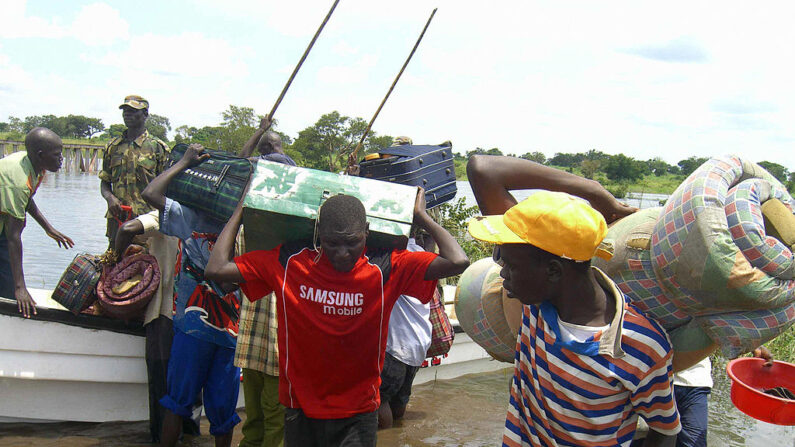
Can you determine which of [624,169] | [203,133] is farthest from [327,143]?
[624,169]

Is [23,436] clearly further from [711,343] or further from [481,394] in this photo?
[711,343]

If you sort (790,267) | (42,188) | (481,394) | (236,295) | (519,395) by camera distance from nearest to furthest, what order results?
1. (790,267)
2. (519,395)
3. (236,295)
4. (481,394)
5. (42,188)

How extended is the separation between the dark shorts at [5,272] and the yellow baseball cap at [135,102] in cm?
146

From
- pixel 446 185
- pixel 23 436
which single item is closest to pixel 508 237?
pixel 446 185

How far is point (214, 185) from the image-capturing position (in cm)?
359

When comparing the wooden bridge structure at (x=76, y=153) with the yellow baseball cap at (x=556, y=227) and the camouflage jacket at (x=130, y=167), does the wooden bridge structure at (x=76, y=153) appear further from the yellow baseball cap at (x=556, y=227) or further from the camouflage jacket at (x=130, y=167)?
the yellow baseball cap at (x=556, y=227)

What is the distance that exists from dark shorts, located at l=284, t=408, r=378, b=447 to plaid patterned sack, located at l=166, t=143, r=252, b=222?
122cm

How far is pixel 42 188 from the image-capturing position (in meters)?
26.1

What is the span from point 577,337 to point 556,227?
14.2 inches

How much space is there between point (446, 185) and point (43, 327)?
3.03 meters

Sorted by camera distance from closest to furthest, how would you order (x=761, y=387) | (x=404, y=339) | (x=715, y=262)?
(x=715, y=262), (x=761, y=387), (x=404, y=339)

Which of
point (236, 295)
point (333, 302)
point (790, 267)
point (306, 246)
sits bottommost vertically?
point (236, 295)

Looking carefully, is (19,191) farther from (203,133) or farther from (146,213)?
(203,133)

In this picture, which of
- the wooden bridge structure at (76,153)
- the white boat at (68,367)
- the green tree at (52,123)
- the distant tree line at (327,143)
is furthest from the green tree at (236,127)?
the green tree at (52,123)
